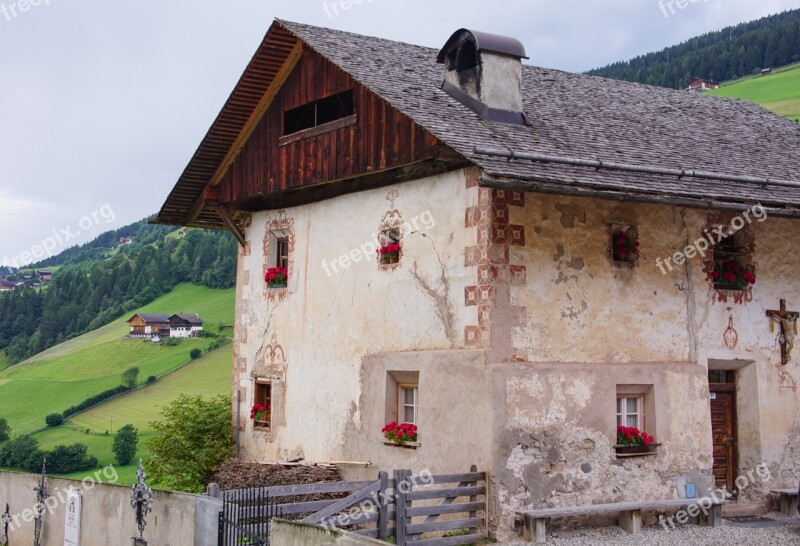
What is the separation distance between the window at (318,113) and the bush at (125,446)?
40.3 metres

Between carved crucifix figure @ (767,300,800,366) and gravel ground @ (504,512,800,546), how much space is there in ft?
10.1

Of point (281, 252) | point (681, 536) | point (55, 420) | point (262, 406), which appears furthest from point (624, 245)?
point (55, 420)

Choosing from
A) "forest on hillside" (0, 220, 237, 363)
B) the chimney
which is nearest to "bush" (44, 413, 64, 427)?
"forest on hillside" (0, 220, 237, 363)

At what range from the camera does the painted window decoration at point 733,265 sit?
52.6 feet

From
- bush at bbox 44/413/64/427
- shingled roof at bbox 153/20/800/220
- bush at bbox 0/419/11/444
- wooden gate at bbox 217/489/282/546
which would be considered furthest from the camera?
bush at bbox 44/413/64/427

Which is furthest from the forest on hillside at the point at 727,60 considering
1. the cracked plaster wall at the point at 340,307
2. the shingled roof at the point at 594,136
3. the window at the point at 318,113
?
the cracked plaster wall at the point at 340,307

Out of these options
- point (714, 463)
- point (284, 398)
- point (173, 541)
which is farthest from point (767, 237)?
point (173, 541)

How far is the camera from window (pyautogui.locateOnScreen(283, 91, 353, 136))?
1684 centimetres

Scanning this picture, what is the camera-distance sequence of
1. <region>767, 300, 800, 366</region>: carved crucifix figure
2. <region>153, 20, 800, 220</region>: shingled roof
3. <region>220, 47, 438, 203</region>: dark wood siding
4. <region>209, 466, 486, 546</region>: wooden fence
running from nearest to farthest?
<region>209, 466, 486, 546</region>: wooden fence → <region>153, 20, 800, 220</region>: shingled roof → <region>220, 47, 438, 203</region>: dark wood siding → <region>767, 300, 800, 366</region>: carved crucifix figure

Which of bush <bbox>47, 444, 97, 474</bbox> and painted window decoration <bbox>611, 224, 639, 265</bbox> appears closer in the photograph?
painted window decoration <bbox>611, 224, 639, 265</bbox>

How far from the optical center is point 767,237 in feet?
54.3

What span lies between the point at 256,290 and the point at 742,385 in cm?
890

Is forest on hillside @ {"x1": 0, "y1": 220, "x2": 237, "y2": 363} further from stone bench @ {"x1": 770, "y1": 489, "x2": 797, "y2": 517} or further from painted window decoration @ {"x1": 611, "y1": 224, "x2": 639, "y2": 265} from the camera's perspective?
stone bench @ {"x1": 770, "y1": 489, "x2": 797, "y2": 517}

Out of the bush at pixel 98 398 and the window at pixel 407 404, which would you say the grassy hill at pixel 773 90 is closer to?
the bush at pixel 98 398
